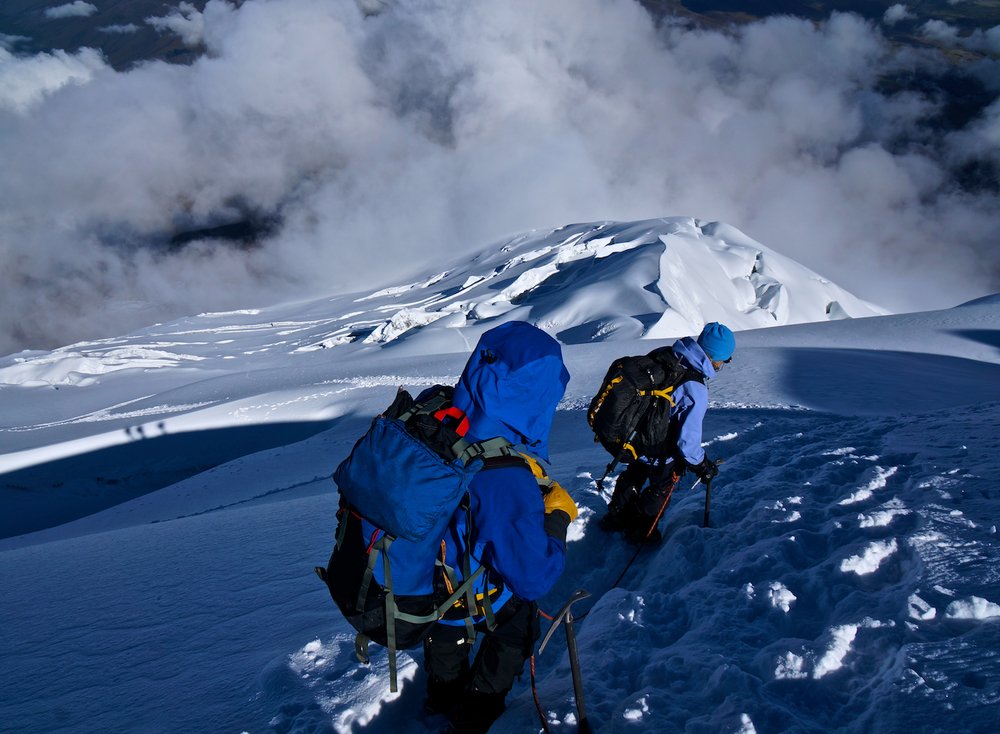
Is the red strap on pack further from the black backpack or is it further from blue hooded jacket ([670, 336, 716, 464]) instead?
blue hooded jacket ([670, 336, 716, 464])

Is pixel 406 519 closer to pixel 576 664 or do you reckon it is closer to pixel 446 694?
pixel 576 664

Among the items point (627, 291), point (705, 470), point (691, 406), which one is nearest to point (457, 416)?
point (691, 406)

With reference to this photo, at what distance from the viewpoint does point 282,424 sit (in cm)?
1016

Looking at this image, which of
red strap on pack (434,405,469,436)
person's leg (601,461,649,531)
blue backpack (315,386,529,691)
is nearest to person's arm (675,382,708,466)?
person's leg (601,461,649,531)

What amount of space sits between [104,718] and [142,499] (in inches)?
236

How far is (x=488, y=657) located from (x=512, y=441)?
831 mm

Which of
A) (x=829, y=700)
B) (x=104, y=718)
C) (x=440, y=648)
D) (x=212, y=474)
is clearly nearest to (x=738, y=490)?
(x=829, y=700)

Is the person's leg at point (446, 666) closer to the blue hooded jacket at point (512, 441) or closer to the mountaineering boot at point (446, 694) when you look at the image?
the mountaineering boot at point (446, 694)

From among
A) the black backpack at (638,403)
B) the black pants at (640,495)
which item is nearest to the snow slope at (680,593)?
the black pants at (640,495)

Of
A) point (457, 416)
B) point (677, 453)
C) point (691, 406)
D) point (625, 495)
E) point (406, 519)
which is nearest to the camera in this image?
point (406, 519)

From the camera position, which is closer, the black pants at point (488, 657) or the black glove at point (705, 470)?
the black pants at point (488, 657)

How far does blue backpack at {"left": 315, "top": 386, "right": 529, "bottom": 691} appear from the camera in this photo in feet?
6.08

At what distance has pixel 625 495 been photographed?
397 centimetres

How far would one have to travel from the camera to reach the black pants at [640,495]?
3.79 m
